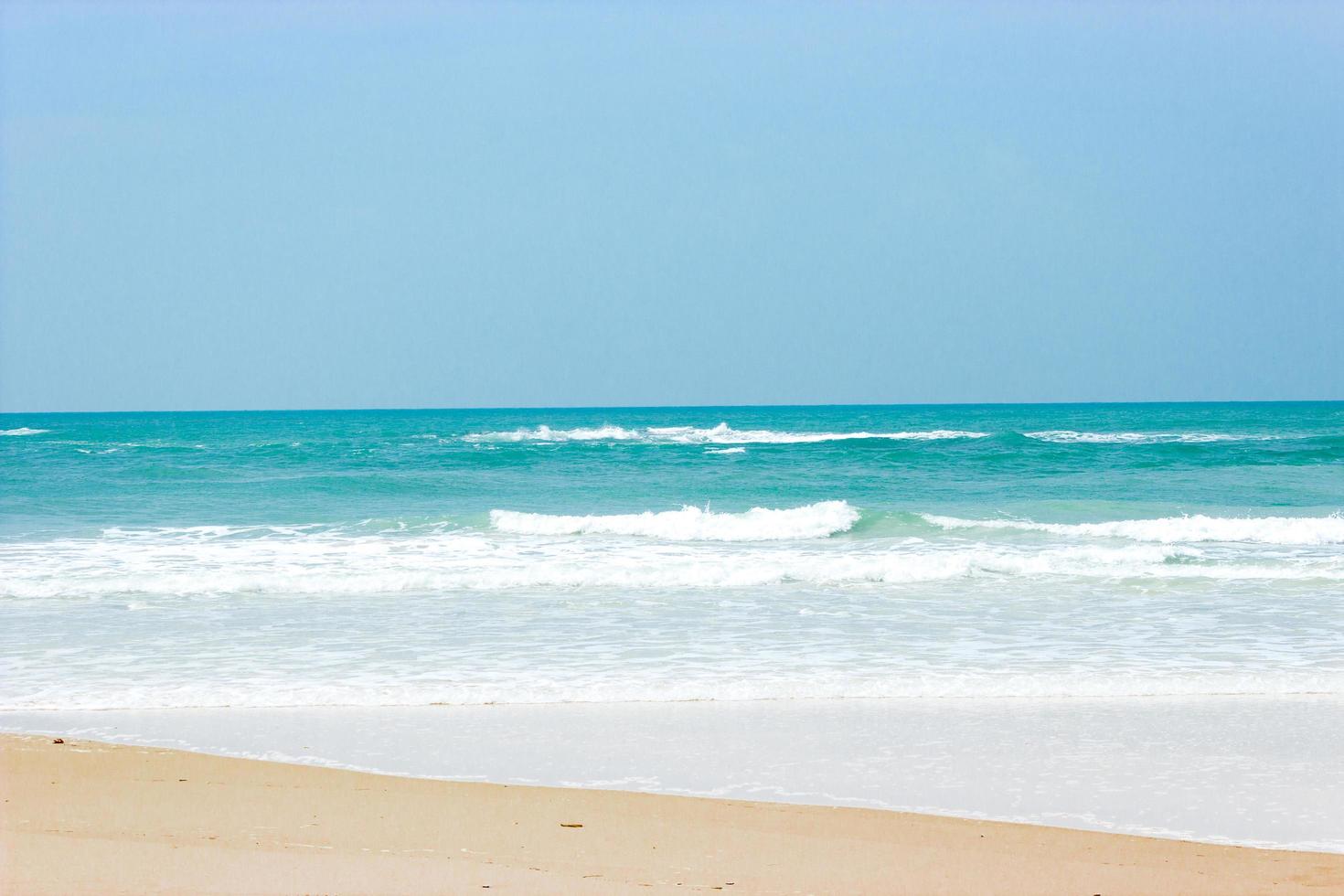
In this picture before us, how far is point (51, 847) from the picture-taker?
4.37 m

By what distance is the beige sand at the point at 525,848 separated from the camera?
13.5 ft

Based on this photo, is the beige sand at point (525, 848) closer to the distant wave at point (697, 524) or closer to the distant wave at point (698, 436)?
the distant wave at point (697, 524)

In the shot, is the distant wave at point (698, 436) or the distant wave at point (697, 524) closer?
the distant wave at point (697, 524)

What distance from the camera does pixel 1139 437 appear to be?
43875 mm

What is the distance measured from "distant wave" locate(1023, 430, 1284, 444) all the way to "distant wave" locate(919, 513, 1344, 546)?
22.2m

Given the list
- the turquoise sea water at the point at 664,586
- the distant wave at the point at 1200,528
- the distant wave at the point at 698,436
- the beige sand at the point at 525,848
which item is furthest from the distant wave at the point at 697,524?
the distant wave at the point at 698,436

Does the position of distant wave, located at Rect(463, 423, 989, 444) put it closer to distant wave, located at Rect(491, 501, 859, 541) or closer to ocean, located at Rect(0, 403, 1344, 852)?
ocean, located at Rect(0, 403, 1344, 852)

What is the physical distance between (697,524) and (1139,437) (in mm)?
31954

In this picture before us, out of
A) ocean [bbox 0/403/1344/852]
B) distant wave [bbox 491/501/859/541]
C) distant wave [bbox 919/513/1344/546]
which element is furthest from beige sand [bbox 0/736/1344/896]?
distant wave [bbox 919/513/1344/546]

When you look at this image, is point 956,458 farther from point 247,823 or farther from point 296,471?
point 247,823

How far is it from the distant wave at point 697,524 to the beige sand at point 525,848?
38.7 feet

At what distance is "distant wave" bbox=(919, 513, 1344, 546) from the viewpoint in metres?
16.4

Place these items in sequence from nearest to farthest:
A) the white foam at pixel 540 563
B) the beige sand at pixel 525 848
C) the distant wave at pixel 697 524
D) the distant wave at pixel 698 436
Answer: the beige sand at pixel 525 848 < the white foam at pixel 540 563 < the distant wave at pixel 697 524 < the distant wave at pixel 698 436

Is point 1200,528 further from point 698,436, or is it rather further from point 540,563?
point 698,436
